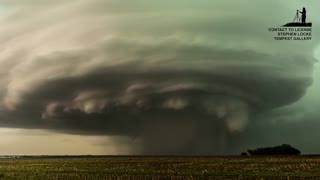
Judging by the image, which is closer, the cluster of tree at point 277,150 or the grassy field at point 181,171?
the grassy field at point 181,171

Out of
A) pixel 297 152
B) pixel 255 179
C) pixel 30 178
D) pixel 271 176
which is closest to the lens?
pixel 255 179

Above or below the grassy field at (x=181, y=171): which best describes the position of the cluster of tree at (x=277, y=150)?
above

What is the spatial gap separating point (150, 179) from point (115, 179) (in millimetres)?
3707

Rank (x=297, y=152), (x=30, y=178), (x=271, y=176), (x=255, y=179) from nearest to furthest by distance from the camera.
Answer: (x=255, y=179) → (x=271, y=176) → (x=30, y=178) → (x=297, y=152)

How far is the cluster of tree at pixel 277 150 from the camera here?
188m

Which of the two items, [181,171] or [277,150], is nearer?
[181,171]

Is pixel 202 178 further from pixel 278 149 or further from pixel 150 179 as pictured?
pixel 278 149

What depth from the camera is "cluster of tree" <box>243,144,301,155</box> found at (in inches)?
7404

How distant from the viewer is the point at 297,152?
18638 centimetres

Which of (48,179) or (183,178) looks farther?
(48,179)

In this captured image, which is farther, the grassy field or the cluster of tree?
the cluster of tree

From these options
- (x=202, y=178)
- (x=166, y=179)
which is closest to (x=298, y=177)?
(x=202, y=178)

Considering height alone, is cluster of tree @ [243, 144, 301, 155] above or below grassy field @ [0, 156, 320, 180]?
above

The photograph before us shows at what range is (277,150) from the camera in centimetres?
19112
